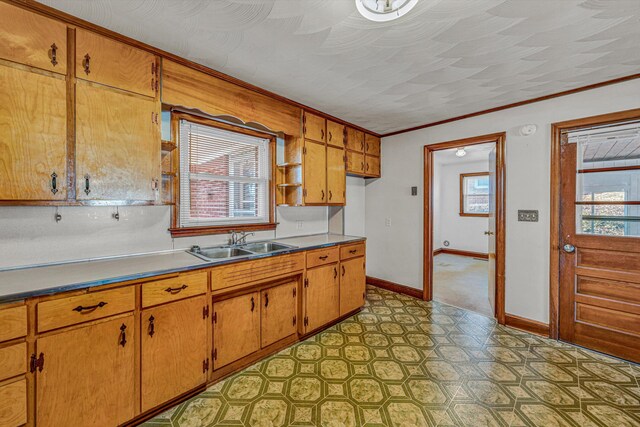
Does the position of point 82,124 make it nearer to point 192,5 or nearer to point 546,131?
point 192,5

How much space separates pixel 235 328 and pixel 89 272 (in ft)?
3.46

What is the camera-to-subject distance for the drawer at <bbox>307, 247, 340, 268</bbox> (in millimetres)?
2671

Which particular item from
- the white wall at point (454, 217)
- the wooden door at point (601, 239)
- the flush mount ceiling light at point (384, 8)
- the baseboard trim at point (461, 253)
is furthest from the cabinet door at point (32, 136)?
the baseboard trim at point (461, 253)

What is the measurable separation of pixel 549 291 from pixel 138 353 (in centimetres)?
365

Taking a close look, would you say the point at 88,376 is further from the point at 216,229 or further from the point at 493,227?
the point at 493,227

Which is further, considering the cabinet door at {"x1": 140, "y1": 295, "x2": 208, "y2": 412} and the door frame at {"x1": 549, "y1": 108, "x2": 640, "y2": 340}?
the door frame at {"x1": 549, "y1": 108, "x2": 640, "y2": 340}

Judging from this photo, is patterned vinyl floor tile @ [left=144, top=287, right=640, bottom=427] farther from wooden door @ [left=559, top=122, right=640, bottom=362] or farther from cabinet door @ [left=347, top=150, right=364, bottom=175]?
cabinet door @ [left=347, top=150, right=364, bottom=175]

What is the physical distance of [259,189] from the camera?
299 centimetres

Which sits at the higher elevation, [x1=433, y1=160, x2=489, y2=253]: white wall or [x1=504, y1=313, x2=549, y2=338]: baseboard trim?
[x1=433, y1=160, x2=489, y2=253]: white wall

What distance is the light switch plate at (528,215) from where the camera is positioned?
9.15 ft

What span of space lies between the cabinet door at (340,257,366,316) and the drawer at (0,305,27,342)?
7.90ft

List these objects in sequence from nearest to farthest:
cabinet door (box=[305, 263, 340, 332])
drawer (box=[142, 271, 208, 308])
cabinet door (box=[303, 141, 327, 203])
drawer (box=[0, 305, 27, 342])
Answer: drawer (box=[0, 305, 27, 342])
drawer (box=[142, 271, 208, 308])
cabinet door (box=[305, 263, 340, 332])
cabinet door (box=[303, 141, 327, 203])

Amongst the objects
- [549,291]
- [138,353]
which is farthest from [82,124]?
[549,291]

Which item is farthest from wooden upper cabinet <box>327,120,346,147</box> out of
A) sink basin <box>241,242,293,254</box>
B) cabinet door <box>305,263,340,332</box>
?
cabinet door <box>305,263,340,332</box>
